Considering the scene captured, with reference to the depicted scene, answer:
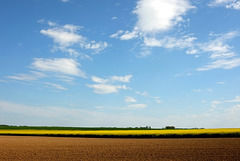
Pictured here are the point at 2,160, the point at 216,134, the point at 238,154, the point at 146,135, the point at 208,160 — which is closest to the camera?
the point at 208,160

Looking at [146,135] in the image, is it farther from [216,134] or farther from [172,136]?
[216,134]

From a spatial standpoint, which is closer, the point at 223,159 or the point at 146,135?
the point at 223,159

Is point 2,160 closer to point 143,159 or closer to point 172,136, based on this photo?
point 143,159

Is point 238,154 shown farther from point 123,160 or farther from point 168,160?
point 123,160

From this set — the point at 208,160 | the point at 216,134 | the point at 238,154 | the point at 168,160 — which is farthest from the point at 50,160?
the point at 216,134

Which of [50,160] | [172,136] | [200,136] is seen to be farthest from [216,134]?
[50,160]

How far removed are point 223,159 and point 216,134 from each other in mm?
20867

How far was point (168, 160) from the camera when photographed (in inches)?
607

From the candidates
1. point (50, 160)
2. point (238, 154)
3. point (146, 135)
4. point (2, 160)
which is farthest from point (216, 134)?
point (2, 160)

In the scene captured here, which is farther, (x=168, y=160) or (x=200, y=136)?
(x=200, y=136)

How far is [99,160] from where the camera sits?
620 inches

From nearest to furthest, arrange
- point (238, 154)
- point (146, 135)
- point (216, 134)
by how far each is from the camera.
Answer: point (238, 154) < point (216, 134) < point (146, 135)

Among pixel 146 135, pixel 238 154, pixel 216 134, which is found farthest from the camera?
pixel 146 135

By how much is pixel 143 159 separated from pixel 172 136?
73.3 feet
